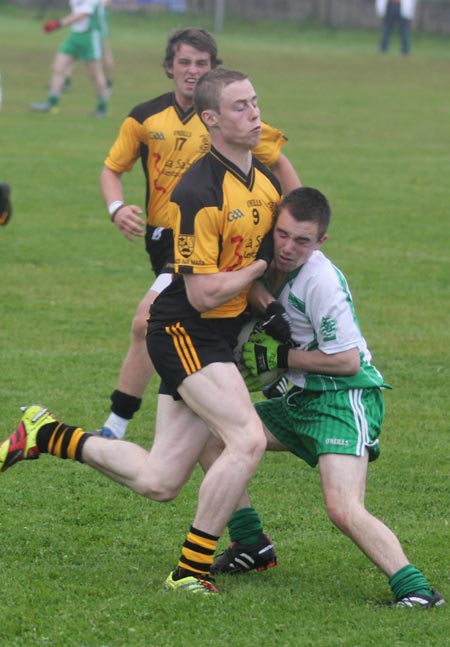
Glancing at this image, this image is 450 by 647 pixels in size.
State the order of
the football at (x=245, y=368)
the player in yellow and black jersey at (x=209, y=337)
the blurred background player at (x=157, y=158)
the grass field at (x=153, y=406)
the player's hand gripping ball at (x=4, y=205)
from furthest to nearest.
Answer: the blurred background player at (x=157, y=158)
the player's hand gripping ball at (x=4, y=205)
the football at (x=245, y=368)
the player in yellow and black jersey at (x=209, y=337)
the grass field at (x=153, y=406)

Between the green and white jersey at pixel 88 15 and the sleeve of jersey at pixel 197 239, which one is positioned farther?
the green and white jersey at pixel 88 15

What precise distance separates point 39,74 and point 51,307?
18.4 meters

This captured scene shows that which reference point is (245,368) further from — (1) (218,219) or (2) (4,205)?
(2) (4,205)

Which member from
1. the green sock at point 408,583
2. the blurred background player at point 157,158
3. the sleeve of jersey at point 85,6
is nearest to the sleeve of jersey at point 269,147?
the blurred background player at point 157,158

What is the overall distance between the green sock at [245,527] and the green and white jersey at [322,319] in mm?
653

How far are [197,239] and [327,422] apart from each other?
3.12ft

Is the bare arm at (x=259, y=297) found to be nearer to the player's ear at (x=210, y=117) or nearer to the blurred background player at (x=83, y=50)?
the player's ear at (x=210, y=117)

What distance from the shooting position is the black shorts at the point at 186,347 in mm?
5402

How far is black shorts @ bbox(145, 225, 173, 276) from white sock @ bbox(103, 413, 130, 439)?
89cm

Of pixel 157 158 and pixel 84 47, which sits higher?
pixel 157 158

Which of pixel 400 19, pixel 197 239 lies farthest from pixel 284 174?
pixel 400 19

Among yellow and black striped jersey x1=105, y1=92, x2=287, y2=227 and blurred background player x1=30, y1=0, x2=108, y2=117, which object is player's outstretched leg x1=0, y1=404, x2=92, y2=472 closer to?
yellow and black striped jersey x1=105, y1=92, x2=287, y2=227

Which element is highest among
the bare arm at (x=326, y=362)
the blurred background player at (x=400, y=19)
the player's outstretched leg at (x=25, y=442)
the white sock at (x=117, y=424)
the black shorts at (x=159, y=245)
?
the bare arm at (x=326, y=362)

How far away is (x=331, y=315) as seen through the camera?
545cm
